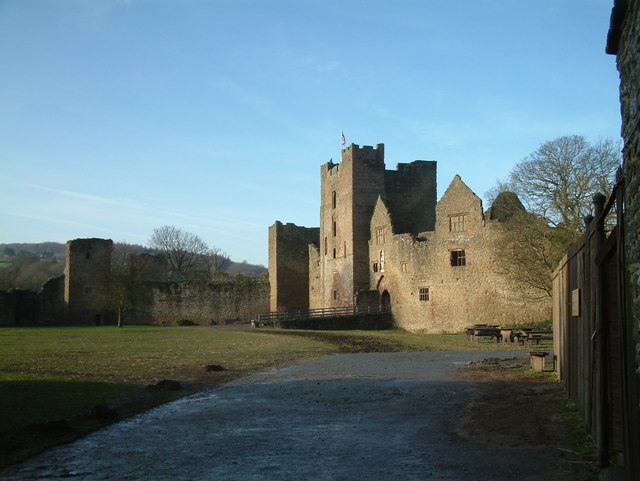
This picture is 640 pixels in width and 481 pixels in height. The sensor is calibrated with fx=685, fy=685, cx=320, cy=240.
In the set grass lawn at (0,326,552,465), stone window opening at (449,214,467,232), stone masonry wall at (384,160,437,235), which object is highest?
stone masonry wall at (384,160,437,235)

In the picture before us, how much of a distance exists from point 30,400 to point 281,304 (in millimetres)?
48369

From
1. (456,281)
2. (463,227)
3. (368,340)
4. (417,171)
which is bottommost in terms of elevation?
(368,340)

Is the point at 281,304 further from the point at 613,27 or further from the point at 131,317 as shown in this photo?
the point at 613,27

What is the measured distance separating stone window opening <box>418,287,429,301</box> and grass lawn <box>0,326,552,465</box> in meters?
11.8

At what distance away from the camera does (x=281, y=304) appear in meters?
59.9

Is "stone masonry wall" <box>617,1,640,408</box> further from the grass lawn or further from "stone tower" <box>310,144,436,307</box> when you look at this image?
"stone tower" <box>310,144,436,307</box>

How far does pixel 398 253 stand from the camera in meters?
45.2

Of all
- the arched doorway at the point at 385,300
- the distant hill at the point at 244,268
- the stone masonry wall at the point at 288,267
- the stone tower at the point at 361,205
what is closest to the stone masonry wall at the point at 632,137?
the arched doorway at the point at 385,300

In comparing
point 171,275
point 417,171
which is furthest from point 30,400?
point 171,275

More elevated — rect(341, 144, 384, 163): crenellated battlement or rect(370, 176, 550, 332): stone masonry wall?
rect(341, 144, 384, 163): crenellated battlement

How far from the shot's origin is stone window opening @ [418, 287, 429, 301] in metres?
42.2

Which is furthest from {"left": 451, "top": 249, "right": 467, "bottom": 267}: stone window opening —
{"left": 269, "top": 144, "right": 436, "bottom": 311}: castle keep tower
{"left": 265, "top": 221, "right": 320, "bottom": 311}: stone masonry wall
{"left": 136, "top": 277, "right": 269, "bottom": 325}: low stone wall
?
{"left": 136, "top": 277, "right": 269, "bottom": 325}: low stone wall

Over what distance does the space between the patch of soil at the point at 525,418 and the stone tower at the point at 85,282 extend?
52.5 meters

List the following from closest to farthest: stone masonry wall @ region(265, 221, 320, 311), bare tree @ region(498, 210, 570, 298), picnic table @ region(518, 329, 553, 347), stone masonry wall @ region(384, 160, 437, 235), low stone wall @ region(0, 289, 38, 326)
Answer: picnic table @ region(518, 329, 553, 347)
bare tree @ region(498, 210, 570, 298)
stone masonry wall @ region(384, 160, 437, 235)
low stone wall @ region(0, 289, 38, 326)
stone masonry wall @ region(265, 221, 320, 311)
